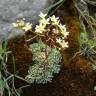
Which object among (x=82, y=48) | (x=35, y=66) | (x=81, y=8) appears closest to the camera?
(x=35, y=66)

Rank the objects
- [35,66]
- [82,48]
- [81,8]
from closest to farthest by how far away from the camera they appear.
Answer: [35,66], [82,48], [81,8]

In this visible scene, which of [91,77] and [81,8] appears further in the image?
[81,8]

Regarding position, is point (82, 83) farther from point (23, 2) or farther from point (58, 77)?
point (23, 2)

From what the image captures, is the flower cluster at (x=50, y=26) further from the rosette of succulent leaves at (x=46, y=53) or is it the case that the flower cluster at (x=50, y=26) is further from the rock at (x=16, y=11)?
the rock at (x=16, y=11)

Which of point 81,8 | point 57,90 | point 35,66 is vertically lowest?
point 57,90

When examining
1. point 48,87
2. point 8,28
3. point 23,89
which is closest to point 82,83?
point 48,87

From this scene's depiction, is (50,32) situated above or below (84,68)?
above

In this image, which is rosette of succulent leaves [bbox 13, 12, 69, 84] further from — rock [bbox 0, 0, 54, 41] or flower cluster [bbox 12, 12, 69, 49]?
rock [bbox 0, 0, 54, 41]
